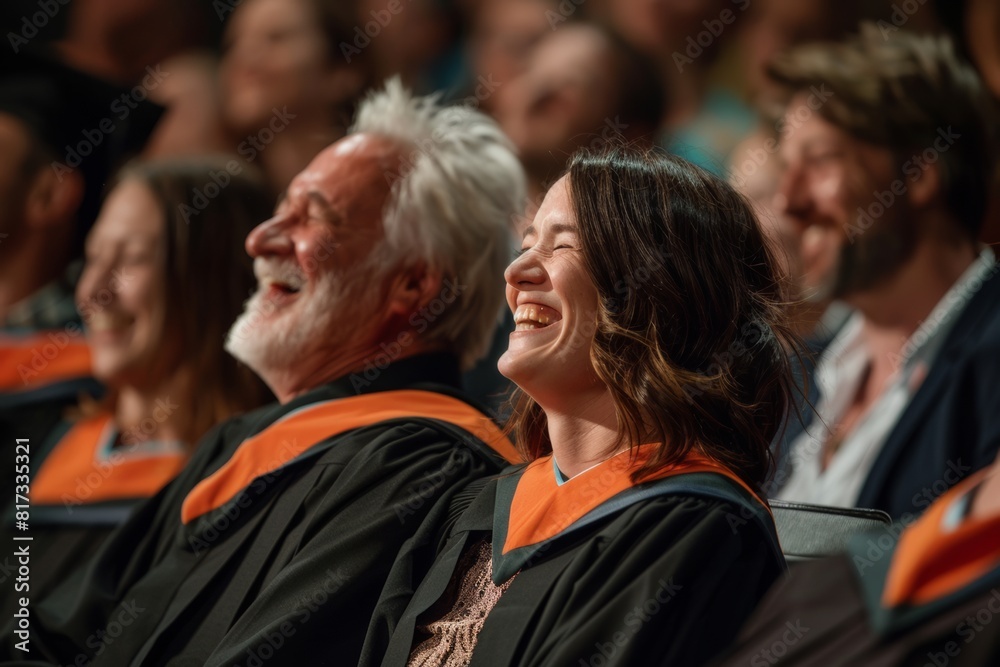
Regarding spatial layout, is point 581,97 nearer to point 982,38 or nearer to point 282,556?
point 982,38

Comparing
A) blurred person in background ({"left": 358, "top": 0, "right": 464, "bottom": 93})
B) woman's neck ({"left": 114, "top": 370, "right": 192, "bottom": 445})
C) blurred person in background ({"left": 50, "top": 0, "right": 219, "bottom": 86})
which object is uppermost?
blurred person in background ({"left": 50, "top": 0, "right": 219, "bottom": 86})

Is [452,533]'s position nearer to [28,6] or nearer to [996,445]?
[996,445]

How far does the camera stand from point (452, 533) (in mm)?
2557

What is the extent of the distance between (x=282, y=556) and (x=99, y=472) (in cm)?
206

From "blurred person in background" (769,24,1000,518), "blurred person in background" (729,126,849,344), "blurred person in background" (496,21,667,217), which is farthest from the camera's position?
"blurred person in background" (496,21,667,217)

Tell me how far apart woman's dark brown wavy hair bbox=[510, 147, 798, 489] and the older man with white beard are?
0.70 metres

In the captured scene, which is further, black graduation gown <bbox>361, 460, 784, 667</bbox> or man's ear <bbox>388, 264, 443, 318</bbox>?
man's ear <bbox>388, 264, 443, 318</bbox>

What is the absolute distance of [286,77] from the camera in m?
6.67

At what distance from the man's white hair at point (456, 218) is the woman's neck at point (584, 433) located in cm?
103

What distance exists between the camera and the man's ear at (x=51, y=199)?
593cm

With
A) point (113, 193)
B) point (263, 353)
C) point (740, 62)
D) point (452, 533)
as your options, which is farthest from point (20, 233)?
point (452, 533)

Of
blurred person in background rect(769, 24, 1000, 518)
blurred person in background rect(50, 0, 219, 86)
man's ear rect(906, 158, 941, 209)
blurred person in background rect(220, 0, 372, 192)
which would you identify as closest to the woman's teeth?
blurred person in background rect(769, 24, 1000, 518)

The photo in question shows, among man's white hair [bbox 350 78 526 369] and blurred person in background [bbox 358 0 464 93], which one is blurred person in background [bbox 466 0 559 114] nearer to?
blurred person in background [bbox 358 0 464 93]

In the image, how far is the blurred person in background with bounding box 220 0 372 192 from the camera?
645cm
